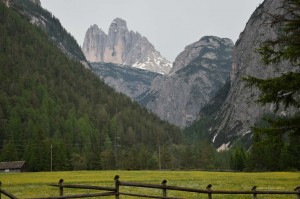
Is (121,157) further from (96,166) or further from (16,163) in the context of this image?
(16,163)

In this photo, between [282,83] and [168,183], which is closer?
[282,83]

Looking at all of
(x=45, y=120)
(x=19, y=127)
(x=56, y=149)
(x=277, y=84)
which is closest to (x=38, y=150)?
(x=56, y=149)

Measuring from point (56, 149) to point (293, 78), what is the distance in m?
100

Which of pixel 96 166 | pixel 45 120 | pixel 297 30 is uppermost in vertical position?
pixel 45 120

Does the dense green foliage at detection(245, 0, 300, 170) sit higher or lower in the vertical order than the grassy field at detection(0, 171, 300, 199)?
higher

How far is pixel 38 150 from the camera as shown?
119 metres

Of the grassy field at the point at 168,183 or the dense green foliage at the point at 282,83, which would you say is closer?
the dense green foliage at the point at 282,83

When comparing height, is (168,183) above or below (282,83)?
below

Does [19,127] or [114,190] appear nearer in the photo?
[114,190]

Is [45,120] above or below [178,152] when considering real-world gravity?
above

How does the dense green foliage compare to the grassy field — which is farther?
the grassy field

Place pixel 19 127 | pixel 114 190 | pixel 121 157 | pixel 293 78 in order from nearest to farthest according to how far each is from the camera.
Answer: pixel 114 190 → pixel 293 78 → pixel 121 157 → pixel 19 127

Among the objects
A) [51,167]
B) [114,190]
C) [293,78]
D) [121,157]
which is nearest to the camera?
[114,190]

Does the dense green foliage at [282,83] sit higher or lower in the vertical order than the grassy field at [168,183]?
higher
